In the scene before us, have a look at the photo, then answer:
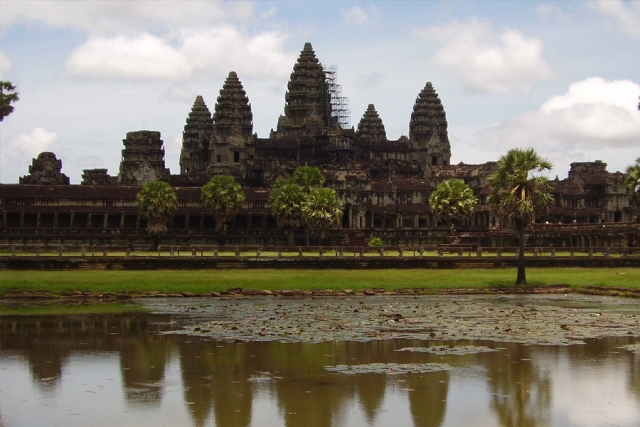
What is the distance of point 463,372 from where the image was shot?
25688 millimetres

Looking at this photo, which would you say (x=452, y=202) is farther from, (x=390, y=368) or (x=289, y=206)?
(x=390, y=368)

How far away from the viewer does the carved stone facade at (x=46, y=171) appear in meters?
123

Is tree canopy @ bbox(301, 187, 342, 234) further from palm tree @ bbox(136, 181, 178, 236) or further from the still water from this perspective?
the still water

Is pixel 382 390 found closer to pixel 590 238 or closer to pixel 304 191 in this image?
pixel 590 238

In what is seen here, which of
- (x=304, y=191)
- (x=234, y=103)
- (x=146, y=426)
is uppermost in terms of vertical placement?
(x=234, y=103)

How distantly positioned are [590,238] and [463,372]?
205 ft

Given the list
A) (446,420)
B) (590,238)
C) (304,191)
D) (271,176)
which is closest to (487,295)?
(446,420)

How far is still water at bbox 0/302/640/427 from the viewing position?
21.3 m

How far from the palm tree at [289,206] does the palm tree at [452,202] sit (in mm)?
12990

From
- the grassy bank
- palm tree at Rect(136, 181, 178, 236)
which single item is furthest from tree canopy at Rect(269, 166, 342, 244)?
the grassy bank

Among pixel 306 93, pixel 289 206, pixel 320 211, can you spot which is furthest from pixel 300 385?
pixel 306 93

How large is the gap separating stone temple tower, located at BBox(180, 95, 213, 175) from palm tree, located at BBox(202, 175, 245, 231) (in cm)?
4899

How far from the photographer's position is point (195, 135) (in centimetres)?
15188

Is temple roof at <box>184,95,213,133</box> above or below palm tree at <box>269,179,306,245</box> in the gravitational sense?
above
